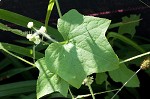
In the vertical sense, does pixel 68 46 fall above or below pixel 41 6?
below

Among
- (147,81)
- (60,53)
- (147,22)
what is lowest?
(147,81)

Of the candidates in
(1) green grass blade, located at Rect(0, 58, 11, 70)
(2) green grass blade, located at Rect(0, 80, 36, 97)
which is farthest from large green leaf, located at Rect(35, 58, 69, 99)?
(1) green grass blade, located at Rect(0, 58, 11, 70)

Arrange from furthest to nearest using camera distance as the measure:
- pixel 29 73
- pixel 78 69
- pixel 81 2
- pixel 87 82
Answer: pixel 81 2, pixel 29 73, pixel 87 82, pixel 78 69

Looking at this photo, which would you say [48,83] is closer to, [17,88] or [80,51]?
[80,51]

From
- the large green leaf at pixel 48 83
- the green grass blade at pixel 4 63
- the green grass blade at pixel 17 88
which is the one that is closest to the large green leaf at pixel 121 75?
the large green leaf at pixel 48 83

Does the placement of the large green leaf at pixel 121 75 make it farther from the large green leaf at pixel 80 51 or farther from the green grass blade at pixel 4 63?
the green grass blade at pixel 4 63

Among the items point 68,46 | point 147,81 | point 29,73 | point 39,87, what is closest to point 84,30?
point 68,46

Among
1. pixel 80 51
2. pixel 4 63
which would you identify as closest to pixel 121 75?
pixel 80 51

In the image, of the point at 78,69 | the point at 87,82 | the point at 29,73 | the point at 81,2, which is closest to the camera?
the point at 78,69

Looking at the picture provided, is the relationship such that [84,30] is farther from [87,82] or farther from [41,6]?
[41,6]
